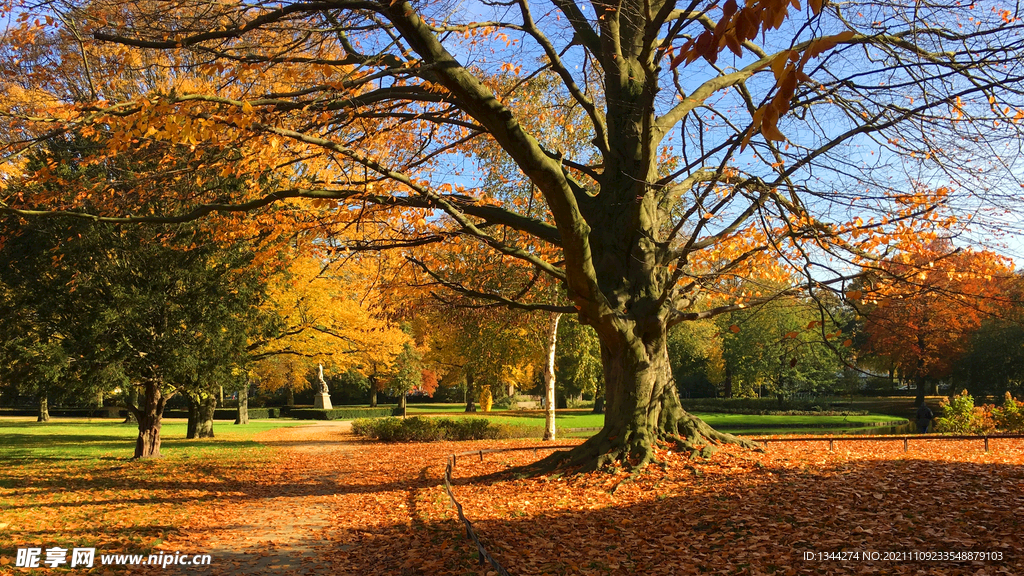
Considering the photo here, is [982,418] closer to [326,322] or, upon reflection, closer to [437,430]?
[437,430]

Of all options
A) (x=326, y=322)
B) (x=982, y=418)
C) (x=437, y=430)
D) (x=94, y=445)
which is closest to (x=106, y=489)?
(x=94, y=445)

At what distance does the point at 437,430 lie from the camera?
846 inches

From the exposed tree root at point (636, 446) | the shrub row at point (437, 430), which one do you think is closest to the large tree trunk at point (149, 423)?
the shrub row at point (437, 430)

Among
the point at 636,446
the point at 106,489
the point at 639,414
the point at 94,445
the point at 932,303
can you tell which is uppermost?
the point at 932,303

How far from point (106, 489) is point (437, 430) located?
11.9m

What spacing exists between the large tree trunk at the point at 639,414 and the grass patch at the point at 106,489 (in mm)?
5593

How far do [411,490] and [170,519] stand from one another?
11.4ft

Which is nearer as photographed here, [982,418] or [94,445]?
[982,418]

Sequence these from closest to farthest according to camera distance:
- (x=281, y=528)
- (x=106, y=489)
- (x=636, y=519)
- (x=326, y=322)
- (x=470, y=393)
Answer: (x=636, y=519)
(x=281, y=528)
(x=106, y=489)
(x=326, y=322)
(x=470, y=393)

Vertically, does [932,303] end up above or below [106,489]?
above

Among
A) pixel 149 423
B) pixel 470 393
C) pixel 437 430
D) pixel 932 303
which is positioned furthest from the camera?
pixel 470 393

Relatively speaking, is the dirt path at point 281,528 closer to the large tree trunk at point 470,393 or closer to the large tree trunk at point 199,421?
the large tree trunk at point 199,421

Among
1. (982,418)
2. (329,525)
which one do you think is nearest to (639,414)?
(329,525)

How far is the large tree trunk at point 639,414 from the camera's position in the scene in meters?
8.41
